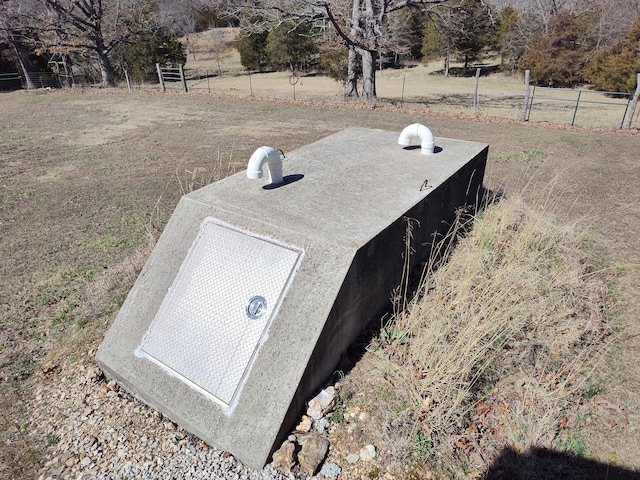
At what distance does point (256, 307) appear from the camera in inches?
113

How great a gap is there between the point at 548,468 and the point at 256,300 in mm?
2216

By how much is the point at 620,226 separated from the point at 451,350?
4.51m

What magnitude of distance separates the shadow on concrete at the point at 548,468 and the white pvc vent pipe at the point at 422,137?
3516 mm

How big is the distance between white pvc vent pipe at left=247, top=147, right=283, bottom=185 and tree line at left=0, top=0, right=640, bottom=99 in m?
12.7

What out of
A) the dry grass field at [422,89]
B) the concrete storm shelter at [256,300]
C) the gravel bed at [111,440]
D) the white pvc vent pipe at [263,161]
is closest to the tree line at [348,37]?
the dry grass field at [422,89]

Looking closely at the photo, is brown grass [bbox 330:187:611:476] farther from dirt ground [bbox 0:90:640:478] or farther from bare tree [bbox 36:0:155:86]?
bare tree [bbox 36:0:155:86]

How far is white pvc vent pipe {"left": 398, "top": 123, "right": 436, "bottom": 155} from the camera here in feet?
16.6

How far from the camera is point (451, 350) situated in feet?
9.52

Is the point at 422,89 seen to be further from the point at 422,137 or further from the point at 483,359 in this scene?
the point at 483,359

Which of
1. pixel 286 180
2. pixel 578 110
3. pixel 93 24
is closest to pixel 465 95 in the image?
pixel 578 110

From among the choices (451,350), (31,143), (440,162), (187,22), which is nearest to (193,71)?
(187,22)

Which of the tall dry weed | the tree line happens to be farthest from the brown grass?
the tree line

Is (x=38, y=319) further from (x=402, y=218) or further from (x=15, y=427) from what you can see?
(x=402, y=218)

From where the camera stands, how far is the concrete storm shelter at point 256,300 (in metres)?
2.63
